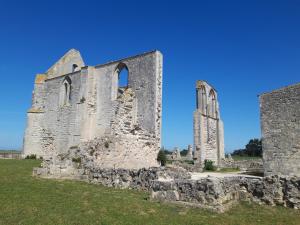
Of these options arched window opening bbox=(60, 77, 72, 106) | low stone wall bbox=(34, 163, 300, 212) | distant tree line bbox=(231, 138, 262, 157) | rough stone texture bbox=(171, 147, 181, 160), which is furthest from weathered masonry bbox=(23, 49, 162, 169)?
distant tree line bbox=(231, 138, 262, 157)

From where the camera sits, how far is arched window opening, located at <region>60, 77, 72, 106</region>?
23.6 m

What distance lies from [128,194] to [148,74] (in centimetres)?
1022

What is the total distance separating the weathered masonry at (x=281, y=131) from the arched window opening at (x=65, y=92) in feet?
51.6

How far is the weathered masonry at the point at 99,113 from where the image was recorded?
1542 centimetres

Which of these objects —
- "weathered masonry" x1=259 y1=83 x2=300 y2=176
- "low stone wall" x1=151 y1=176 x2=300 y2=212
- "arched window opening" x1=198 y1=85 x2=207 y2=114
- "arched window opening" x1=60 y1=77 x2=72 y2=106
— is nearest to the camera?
"low stone wall" x1=151 y1=176 x2=300 y2=212

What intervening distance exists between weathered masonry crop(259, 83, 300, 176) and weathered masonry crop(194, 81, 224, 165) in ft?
26.8

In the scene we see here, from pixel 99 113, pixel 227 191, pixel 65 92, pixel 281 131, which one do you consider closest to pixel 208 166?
pixel 281 131

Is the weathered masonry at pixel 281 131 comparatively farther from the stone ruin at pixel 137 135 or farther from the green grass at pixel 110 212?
the green grass at pixel 110 212

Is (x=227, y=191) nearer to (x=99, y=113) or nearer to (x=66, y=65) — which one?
(x=99, y=113)

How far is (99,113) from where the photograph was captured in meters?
20.9

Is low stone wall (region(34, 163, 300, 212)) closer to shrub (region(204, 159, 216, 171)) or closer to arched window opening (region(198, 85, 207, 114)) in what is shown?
shrub (region(204, 159, 216, 171))

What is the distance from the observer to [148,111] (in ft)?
56.6

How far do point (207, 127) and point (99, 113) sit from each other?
9693 mm

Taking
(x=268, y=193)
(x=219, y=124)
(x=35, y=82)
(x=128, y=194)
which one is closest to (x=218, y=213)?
(x=268, y=193)
